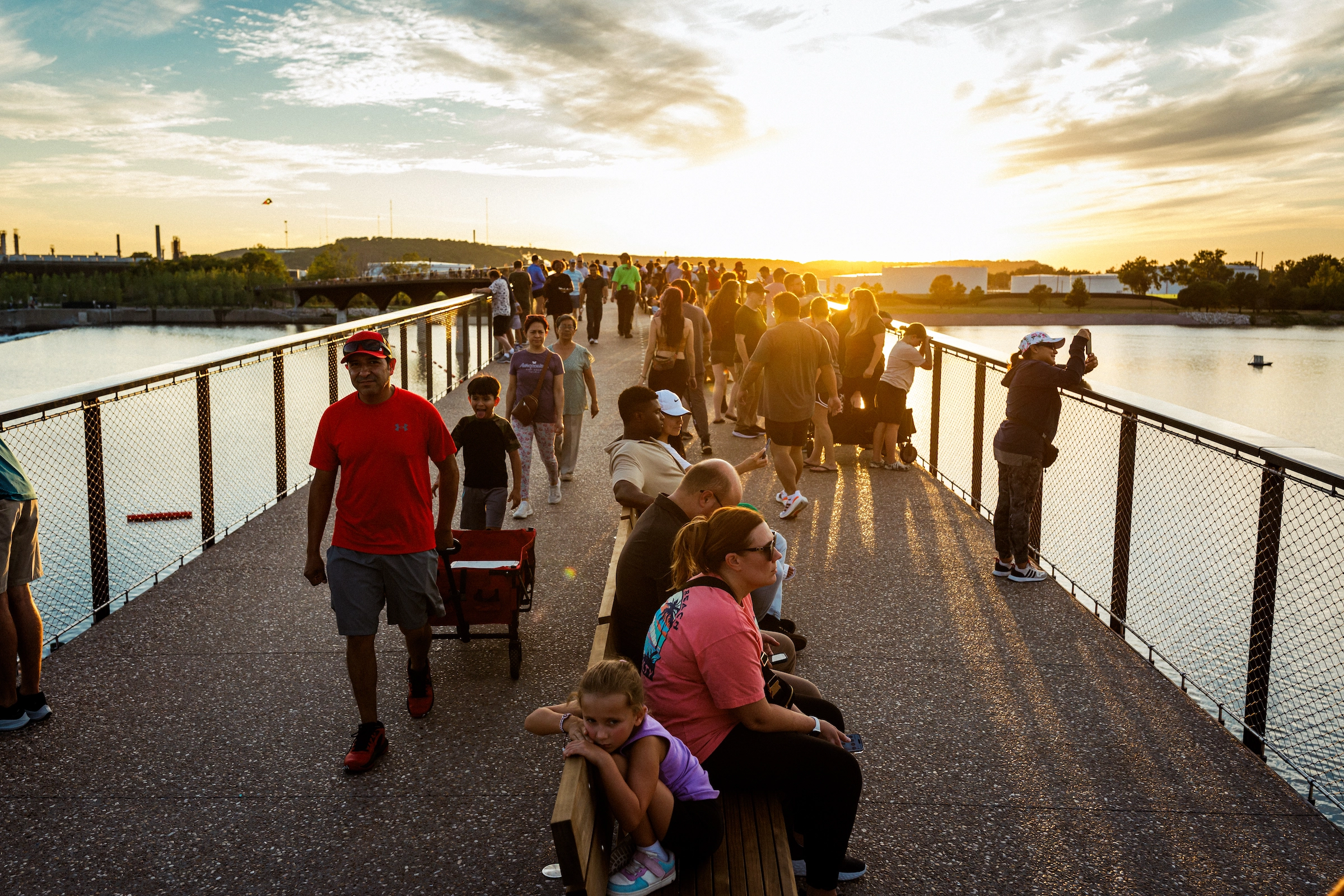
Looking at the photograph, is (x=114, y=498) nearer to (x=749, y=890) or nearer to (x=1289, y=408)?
(x=749, y=890)

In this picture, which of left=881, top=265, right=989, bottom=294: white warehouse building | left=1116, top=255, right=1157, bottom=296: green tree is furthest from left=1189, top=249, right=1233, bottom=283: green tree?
left=881, top=265, right=989, bottom=294: white warehouse building

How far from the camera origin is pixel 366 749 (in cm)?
396

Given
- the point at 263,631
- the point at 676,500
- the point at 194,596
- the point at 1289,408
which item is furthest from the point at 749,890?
the point at 1289,408

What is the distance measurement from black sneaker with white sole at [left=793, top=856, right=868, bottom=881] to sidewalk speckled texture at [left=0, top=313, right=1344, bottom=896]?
0.05 meters

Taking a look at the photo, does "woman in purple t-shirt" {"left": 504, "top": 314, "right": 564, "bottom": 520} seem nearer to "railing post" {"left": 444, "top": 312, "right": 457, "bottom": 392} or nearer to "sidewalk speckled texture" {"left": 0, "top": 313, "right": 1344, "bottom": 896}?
"sidewalk speckled texture" {"left": 0, "top": 313, "right": 1344, "bottom": 896}

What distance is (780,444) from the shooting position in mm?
8031

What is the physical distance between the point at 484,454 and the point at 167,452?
36111 mm

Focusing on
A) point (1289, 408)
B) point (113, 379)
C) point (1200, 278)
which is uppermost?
point (1200, 278)

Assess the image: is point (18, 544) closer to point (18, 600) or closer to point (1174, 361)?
point (18, 600)

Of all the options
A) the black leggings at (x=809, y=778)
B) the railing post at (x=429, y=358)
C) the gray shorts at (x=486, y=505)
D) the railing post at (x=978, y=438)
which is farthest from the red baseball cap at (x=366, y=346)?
the railing post at (x=429, y=358)

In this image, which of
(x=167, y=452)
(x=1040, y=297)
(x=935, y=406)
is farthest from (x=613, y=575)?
(x=1040, y=297)

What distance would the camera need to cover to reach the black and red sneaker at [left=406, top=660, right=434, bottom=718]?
4445mm

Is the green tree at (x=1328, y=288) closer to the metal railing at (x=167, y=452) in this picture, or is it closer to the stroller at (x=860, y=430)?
the metal railing at (x=167, y=452)

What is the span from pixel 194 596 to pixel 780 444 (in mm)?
4634
